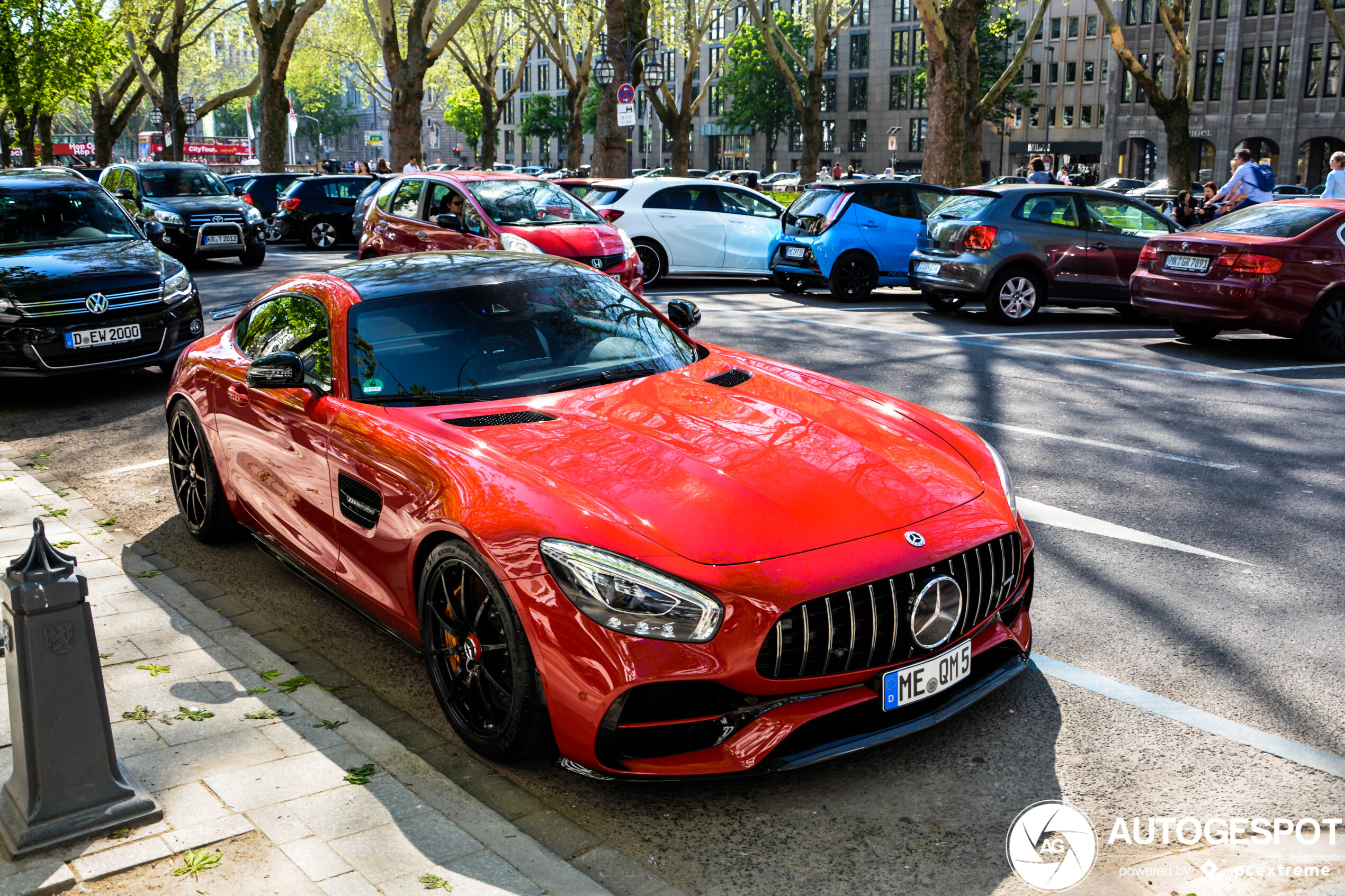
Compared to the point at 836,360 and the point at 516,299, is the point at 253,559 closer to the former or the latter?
the point at 516,299

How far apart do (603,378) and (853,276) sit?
12.1m

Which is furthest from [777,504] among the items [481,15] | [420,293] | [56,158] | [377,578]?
[56,158]

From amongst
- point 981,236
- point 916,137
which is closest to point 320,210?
point 981,236

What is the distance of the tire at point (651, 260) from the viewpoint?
17.7 m

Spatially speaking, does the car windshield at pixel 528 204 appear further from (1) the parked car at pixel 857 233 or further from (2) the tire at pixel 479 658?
(2) the tire at pixel 479 658

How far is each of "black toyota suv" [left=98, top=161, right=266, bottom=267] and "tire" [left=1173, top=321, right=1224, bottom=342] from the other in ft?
49.7

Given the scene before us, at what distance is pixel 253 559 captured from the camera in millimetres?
5855

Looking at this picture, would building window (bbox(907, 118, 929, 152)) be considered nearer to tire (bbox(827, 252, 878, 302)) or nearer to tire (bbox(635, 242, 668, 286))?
tire (bbox(635, 242, 668, 286))

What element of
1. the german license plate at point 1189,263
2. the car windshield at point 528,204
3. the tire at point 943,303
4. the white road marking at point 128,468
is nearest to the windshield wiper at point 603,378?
the white road marking at point 128,468

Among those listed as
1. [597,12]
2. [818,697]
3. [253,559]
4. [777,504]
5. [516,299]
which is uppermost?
[597,12]

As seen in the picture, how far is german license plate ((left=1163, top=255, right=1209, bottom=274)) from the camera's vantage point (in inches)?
452

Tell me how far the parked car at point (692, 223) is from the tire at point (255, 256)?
21.4 ft

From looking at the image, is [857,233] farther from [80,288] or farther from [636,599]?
[636,599]

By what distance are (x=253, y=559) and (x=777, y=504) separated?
3.31 m
